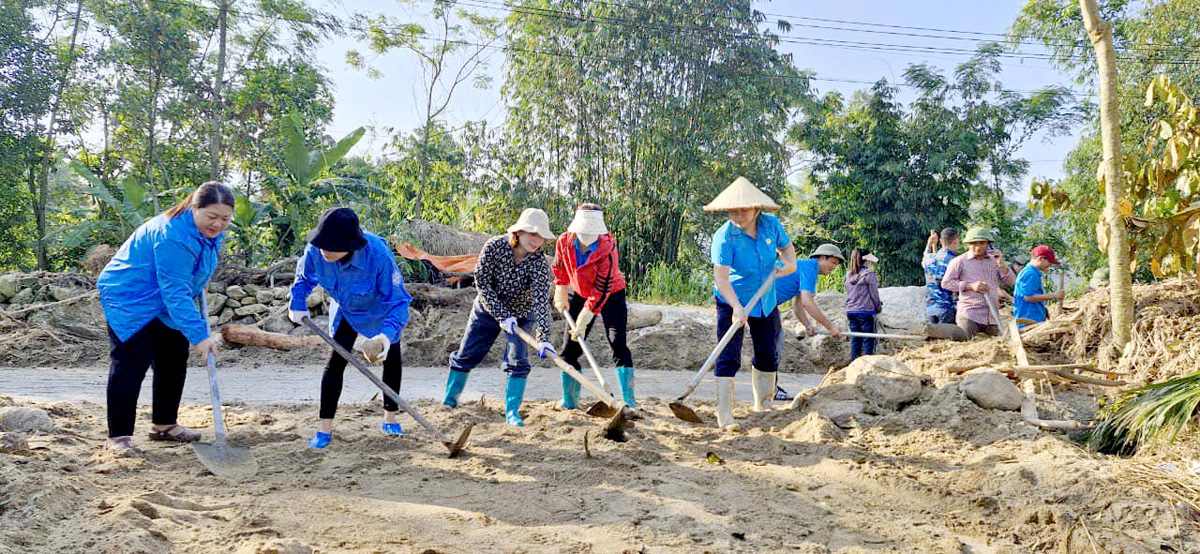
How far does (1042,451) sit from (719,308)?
1971mm

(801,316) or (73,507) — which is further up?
(801,316)

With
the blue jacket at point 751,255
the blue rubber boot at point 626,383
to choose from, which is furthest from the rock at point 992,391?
the blue rubber boot at point 626,383

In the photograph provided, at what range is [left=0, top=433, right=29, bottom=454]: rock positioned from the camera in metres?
3.40

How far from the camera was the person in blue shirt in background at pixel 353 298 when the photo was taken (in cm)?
380

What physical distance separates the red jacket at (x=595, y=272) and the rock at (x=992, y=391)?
7.53ft

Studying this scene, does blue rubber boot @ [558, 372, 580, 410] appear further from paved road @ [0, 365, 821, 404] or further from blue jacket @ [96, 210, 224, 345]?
blue jacket @ [96, 210, 224, 345]

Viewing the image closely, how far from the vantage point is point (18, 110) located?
14133mm

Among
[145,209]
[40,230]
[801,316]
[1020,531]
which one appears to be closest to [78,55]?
[40,230]

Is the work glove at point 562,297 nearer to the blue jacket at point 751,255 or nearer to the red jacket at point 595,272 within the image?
the red jacket at point 595,272

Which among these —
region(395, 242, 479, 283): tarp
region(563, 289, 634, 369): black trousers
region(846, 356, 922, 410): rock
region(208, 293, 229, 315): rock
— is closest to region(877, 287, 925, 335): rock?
region(846, 356, 922, 410): rock

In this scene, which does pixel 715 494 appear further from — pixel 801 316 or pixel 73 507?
pixel 801 316

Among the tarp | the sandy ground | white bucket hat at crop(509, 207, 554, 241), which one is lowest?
the sandy ground

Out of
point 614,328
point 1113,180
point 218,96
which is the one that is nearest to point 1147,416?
point 1113,180

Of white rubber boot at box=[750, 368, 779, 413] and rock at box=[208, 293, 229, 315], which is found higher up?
rock at box=[208, 293, 229, 315]
